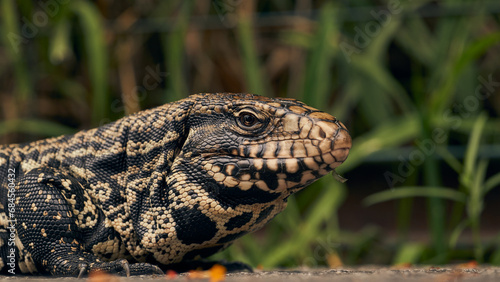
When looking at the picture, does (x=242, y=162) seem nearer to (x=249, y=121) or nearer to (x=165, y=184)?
(x=249, y=121)

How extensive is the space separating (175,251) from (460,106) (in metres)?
4.62

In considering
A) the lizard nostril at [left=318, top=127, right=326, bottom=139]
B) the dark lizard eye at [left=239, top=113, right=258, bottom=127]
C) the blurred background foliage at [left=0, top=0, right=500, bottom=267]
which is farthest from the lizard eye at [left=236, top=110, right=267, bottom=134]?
the blurred background foliage at [left=0, top=0, right=500, bottom=267]

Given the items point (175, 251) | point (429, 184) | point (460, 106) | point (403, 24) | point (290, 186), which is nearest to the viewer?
point (290, 186)

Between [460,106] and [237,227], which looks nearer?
[237,227]

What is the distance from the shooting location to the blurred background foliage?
5711mm

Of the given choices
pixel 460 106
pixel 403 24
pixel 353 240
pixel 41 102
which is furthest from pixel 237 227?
pixel 41 102

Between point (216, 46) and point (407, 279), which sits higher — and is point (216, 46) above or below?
above

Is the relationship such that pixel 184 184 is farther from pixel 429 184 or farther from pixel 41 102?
pixel 41 102

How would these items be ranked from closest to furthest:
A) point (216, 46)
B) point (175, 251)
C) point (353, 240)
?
point (175, 251), point (353, 240), point (216, 46)

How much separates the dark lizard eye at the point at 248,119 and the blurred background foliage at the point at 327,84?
250 cm

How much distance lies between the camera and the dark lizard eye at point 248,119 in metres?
3.17

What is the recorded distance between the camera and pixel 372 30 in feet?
23.3

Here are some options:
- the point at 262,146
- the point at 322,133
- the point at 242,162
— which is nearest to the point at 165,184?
the point at 242,162

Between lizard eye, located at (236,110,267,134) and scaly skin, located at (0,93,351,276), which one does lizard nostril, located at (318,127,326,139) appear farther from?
lizard eye, located at (236,110,267,134)
